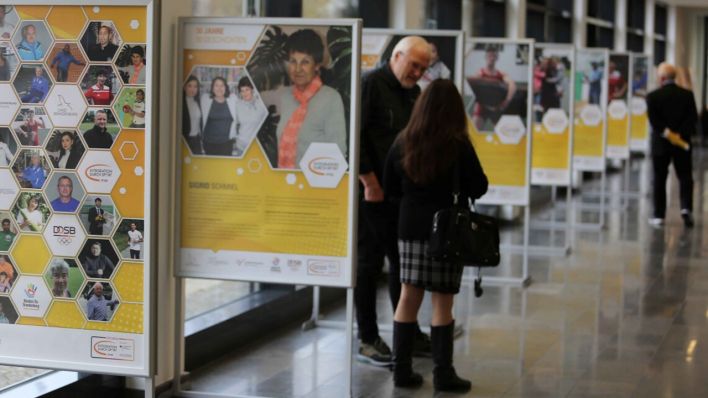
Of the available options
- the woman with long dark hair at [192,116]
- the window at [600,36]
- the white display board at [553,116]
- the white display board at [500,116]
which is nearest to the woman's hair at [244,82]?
the woman with long dark hair at [192,116]

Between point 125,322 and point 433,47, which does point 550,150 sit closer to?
point 433,47

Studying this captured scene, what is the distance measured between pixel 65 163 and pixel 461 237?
1718mm

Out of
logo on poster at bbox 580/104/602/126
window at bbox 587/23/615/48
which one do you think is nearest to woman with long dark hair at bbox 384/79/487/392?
logo on poster at bbox 580/104/602/126

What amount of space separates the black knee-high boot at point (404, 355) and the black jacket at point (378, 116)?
32.3 inches

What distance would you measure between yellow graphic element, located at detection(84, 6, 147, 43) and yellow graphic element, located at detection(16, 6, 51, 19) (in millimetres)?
170

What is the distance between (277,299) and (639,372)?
2.20 metres

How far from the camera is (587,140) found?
41.6 ft

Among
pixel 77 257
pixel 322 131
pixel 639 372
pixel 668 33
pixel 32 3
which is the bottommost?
pixel 639 372

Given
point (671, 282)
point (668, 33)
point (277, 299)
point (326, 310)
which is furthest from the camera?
point (668, 33)

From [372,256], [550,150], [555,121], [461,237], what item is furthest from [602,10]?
[461,237]

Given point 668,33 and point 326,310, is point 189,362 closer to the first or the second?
point 326,310

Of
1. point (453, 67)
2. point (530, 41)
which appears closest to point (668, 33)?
point (530, 41)

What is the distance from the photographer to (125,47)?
4.54 m

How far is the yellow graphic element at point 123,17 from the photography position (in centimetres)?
453
